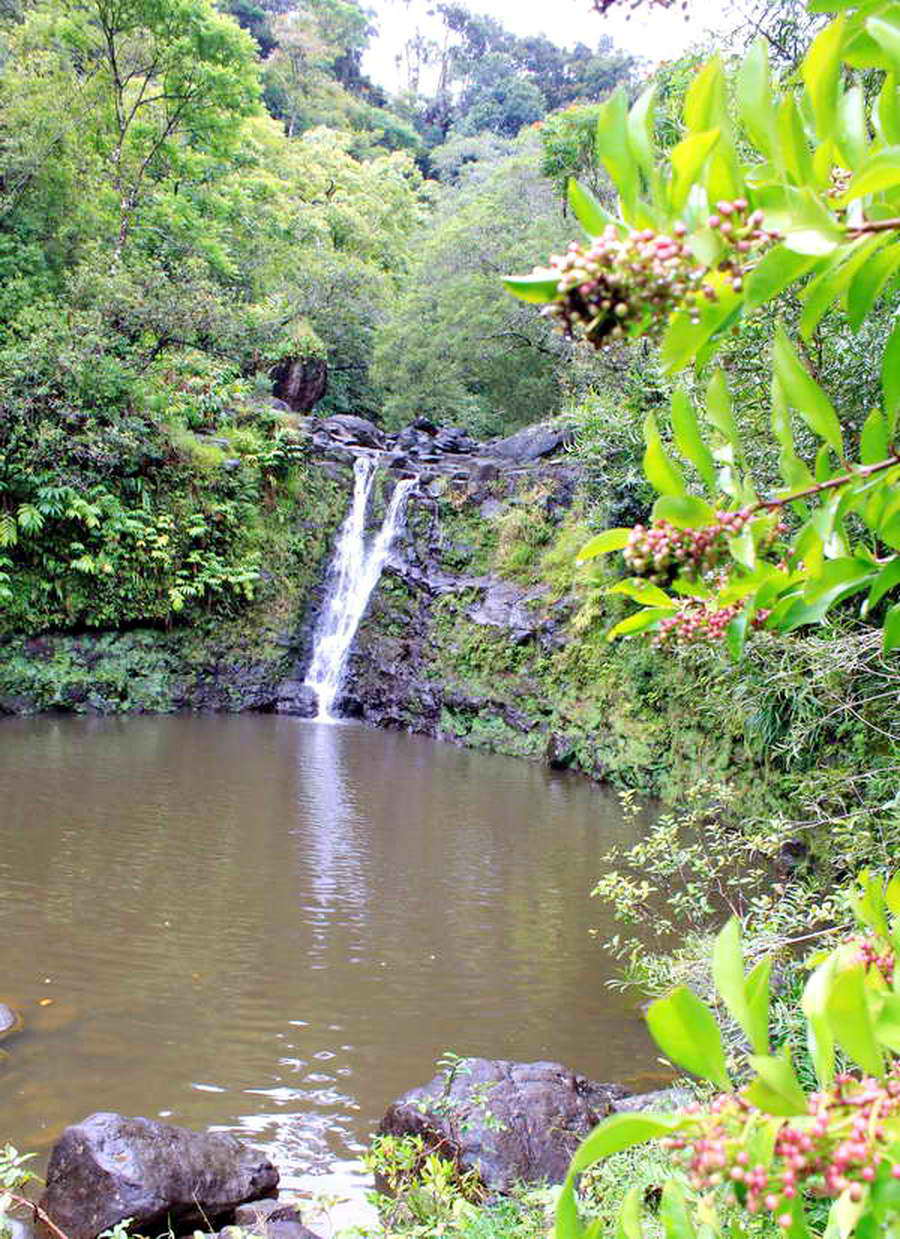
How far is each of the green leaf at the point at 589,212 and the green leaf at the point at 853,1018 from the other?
56 cm

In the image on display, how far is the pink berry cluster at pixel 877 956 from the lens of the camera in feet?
2.51

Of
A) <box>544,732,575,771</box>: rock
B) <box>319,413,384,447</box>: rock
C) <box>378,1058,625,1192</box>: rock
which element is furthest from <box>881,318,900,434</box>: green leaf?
<box>319,413,384,447</box>: rock

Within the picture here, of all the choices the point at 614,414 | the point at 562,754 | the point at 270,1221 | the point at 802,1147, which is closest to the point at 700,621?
the point at 802,1147

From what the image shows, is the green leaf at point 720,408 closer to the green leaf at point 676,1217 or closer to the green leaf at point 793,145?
the green leaf at point 793,145

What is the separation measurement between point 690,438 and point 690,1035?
0.51m

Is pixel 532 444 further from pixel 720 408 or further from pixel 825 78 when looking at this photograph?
pixel 825 78

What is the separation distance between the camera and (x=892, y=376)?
81cm

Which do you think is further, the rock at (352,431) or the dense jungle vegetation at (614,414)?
the rock at (352,431)

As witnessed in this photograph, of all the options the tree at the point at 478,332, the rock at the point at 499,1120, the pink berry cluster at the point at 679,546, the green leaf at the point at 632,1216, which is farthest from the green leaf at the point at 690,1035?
the tree at the point at 478,332

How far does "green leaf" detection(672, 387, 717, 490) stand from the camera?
824 millimetres

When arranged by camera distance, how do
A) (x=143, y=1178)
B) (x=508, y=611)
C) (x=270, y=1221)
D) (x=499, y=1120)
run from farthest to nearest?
(x=508, y=611), (x=499, y=1120), (x=143, y=1178), (x=270, y=1221)

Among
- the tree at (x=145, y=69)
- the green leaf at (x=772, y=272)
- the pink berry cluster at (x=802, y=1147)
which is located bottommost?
the pink berry cluster at (x=802, y=1147)

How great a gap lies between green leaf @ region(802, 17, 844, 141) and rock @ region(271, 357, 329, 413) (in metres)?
20.1

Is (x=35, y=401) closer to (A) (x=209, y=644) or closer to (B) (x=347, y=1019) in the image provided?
(A) (x=209, y=644)
